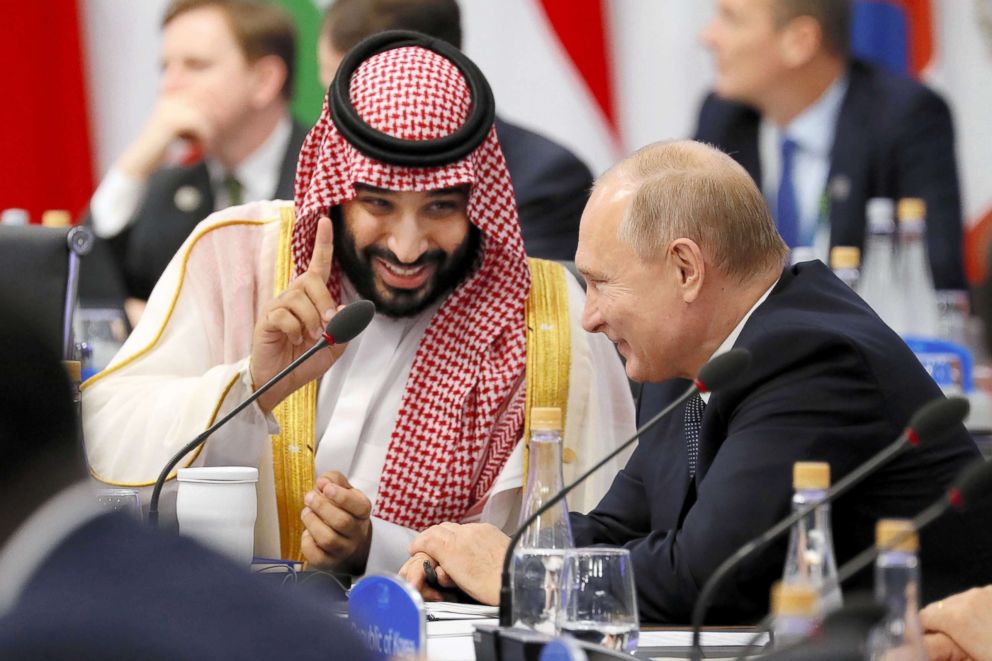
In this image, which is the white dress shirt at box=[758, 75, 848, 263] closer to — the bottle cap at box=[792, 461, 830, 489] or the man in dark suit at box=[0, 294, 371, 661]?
the bottle cap at box=[792, 461, 830, 489]

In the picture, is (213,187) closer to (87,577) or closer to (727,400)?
(727,400)

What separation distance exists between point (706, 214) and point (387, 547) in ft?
2.69

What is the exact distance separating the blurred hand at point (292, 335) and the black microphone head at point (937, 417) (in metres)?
1.29

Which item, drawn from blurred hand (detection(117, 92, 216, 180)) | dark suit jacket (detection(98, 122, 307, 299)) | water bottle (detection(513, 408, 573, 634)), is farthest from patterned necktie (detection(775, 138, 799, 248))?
water bottle (detection(513, 408, 573, 634))

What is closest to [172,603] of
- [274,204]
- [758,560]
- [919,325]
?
[758,560]

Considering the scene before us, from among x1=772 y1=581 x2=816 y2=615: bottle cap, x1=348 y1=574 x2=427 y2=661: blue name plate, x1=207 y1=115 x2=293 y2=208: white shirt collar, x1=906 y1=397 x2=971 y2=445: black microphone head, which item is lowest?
x1=348 y1=574 x2=427 y2=661: blue name plate

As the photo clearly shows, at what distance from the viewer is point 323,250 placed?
2988mm

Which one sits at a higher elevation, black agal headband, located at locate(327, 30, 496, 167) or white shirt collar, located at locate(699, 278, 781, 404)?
black agal headband, located at locate(327, 30, 496, 167)

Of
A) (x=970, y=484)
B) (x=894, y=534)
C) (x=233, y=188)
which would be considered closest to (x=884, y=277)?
(x=970, y=484)

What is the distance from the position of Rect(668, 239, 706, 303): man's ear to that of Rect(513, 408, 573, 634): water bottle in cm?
46

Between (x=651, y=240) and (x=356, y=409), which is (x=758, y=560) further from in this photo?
(x=356, y=409)

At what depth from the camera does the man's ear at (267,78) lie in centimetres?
588

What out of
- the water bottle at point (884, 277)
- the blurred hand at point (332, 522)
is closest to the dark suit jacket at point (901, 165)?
the water bottle at point (884, 277)

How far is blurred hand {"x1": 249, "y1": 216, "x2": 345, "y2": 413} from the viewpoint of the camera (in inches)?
110
